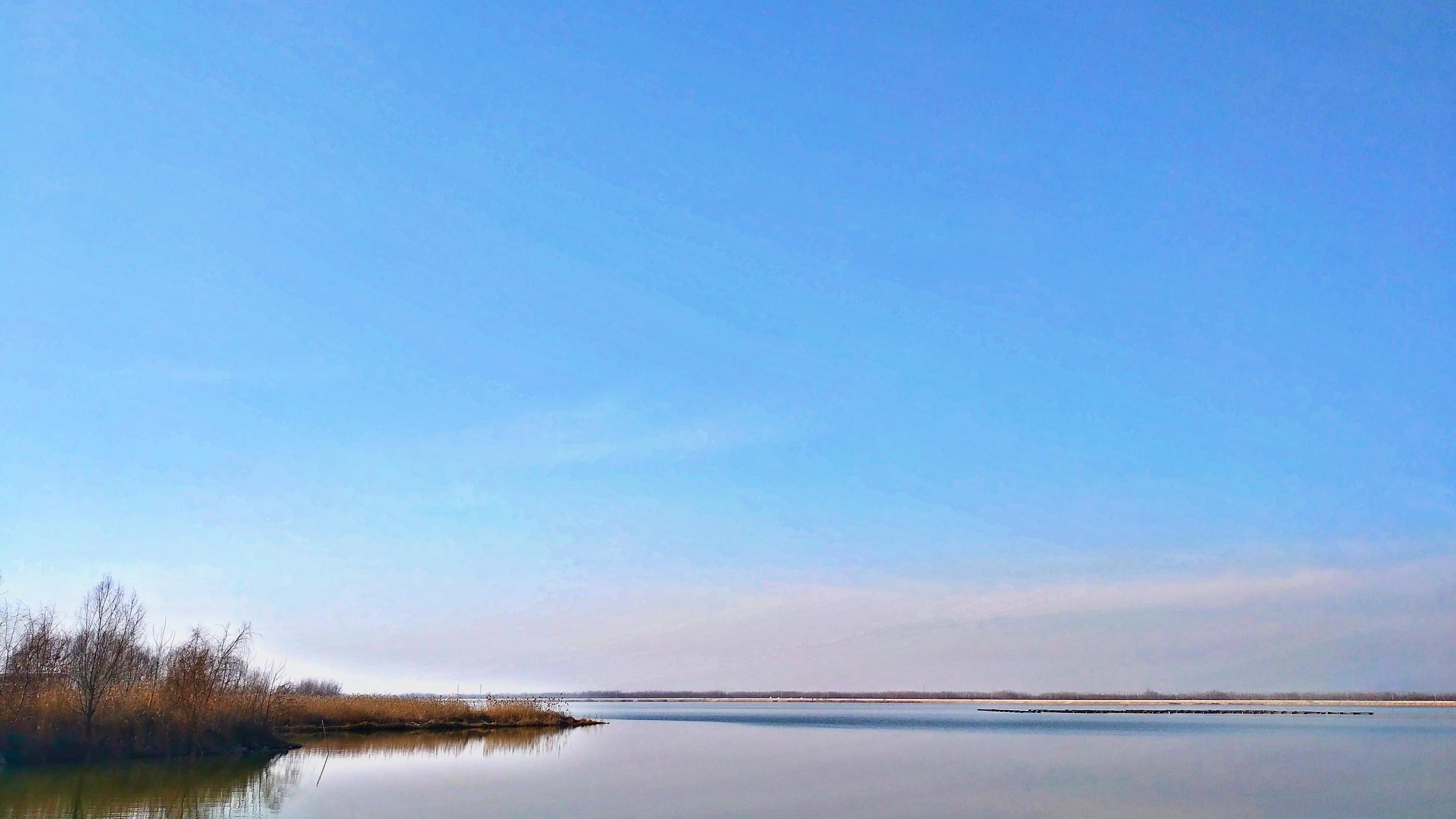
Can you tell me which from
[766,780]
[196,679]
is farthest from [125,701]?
[766,780]

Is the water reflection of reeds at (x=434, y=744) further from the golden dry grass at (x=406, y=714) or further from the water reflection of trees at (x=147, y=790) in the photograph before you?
the water reflection of trees at (x=147, y=790)

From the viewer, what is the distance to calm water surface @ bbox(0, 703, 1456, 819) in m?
19.2

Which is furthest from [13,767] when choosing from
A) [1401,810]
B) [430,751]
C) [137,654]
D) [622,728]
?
[622,728]

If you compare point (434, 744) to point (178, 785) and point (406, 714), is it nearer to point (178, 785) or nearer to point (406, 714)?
point (406, 714)

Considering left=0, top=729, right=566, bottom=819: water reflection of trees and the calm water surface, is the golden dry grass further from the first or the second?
left=0, top=729, right=566, bottom=819: water reflection of trees

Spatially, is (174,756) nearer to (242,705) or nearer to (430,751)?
(242,705)

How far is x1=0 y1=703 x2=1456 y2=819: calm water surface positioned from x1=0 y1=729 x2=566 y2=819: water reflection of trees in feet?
0.29

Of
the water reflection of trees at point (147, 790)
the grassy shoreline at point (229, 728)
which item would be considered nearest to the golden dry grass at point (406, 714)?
the grassy shoreline at point (229, 728)

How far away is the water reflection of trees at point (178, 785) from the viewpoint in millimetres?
17781

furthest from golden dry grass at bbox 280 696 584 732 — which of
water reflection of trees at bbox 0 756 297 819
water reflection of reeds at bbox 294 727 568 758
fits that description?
water reflection of trees at bbox 0 756 297 819

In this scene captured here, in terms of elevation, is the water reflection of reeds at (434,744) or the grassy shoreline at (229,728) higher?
the grassy shoreline at (229,728)

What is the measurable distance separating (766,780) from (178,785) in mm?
13152

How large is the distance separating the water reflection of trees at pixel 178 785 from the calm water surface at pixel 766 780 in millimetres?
89

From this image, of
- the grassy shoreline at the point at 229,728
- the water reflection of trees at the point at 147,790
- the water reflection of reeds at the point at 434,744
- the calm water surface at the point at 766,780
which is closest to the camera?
the water reflection of trees at the point at 147,790
